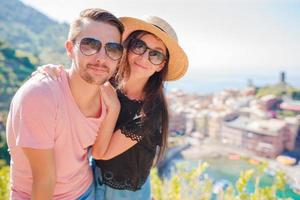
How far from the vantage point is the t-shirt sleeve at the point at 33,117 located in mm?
860

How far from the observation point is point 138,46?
127 centimetres

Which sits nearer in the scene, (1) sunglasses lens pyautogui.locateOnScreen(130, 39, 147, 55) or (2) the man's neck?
(2) the man's neck

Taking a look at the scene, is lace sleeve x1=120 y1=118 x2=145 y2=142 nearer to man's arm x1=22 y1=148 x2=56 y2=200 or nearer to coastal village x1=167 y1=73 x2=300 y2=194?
man's arm x1=22 y1=148 x2=56 y2=200

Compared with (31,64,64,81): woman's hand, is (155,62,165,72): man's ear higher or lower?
lower

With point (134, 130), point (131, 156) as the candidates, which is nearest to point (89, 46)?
point (134, 130)

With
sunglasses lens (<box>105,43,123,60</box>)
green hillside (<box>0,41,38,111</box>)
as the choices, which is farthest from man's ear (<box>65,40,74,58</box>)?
green hillside (<box>0,41,38,111</box>)

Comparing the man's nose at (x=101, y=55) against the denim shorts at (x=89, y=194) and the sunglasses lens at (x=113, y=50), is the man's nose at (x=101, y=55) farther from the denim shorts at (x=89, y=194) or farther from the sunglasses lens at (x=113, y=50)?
the denim shorts at (x=89, y=194)

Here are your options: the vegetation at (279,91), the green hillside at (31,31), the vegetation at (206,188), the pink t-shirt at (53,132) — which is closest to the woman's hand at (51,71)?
the pink t-shirt at (53,132)

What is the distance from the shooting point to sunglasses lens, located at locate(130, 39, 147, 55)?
1.26m

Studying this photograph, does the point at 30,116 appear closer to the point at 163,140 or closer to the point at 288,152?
the point at 163,140

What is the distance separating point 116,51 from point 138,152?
0.39m

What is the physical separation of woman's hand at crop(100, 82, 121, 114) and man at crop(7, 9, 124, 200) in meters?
0.03

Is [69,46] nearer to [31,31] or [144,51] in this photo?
[144,51]

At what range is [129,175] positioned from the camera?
1267 mm
